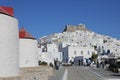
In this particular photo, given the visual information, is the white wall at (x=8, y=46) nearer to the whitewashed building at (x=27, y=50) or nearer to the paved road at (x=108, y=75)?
the whitewashed building at (x=27, y=50)

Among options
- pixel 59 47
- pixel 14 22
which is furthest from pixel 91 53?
pixel 14 22

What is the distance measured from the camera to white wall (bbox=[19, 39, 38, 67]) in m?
28.9

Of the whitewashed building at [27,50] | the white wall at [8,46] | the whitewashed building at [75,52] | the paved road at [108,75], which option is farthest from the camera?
the whitewashed building at [75,52]

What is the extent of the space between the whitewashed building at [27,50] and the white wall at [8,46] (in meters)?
8.98

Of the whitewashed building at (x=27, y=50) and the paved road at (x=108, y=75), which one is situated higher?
the whitewashed building at (x=27, y=50)

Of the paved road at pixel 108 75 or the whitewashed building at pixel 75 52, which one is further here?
the whitewashed building at pixel 75 52

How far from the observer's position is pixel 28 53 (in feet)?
99.0

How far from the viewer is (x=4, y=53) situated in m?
18.0

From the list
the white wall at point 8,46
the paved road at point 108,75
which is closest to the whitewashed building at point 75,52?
the paved road at point 108,75

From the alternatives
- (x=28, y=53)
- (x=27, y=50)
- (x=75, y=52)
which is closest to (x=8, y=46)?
(x=27, y=50)

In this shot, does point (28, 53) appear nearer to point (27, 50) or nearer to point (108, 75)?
point (27, 50)

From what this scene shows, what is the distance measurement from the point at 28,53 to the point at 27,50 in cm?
38

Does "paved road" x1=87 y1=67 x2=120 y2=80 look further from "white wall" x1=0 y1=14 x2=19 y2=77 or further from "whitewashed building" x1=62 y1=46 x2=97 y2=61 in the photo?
"whitewashed building" x1=62 y1=46 x2=97 y2=61

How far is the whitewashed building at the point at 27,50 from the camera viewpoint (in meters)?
28.9
